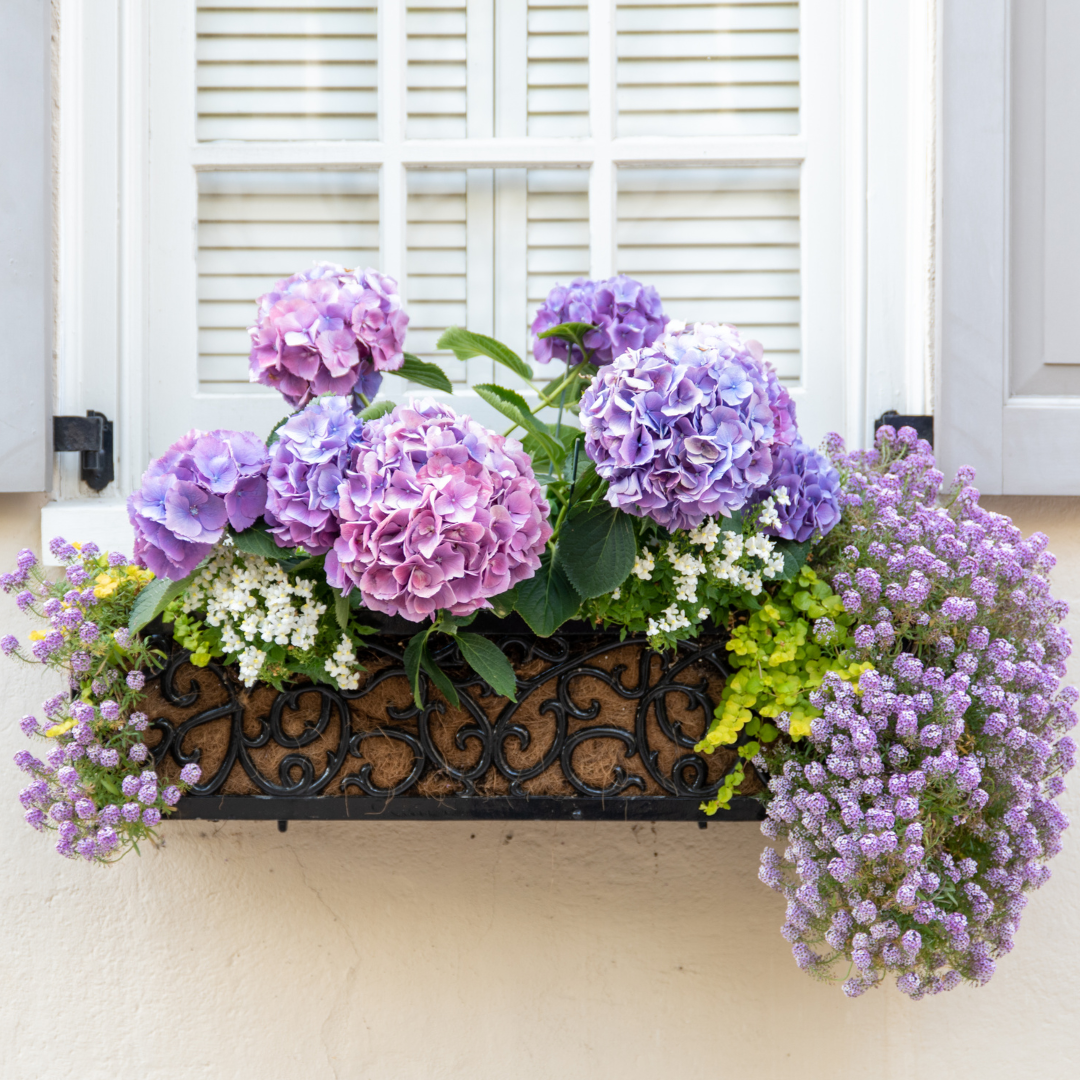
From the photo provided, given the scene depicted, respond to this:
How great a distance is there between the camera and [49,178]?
1.18 meters

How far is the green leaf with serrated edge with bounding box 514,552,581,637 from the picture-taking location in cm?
91

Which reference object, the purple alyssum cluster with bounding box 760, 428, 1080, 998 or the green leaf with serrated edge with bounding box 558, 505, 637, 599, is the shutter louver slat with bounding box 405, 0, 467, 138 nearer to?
the green leaf with serrated edge with bounding box 558, 505, 637, 599

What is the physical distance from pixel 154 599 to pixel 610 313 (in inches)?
25.8

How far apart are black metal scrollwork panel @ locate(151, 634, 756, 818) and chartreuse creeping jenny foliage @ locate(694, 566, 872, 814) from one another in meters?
0.04

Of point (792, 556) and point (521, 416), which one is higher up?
point (521, 416)

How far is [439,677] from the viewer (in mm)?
956

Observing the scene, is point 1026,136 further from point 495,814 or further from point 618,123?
point 495,814

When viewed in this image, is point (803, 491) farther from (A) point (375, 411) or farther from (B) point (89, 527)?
(B) point (89, 527)

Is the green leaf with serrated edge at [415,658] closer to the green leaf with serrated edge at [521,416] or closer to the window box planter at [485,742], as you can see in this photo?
the window box planter at [485,742]

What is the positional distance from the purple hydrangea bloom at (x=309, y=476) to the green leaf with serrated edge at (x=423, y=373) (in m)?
0.20

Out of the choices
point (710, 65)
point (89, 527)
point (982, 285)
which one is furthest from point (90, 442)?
point (982, 285)

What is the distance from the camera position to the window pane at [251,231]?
4.31ft

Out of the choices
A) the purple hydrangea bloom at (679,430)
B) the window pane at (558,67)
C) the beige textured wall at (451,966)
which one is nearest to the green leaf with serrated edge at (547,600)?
the purple hydrangea bloom at (679,430)

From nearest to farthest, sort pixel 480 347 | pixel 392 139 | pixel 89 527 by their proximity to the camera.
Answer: pixel 480 347
pixel 89 527
pixel 392 139
